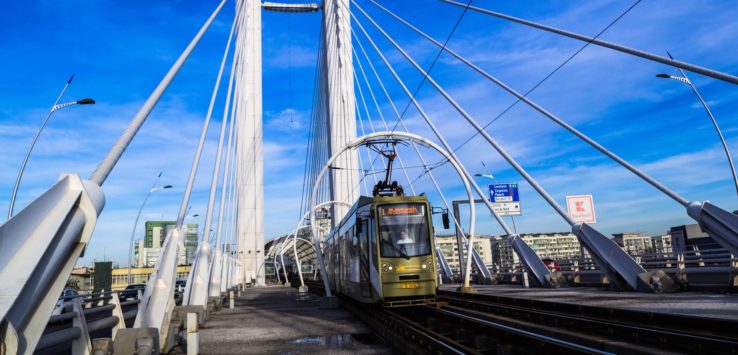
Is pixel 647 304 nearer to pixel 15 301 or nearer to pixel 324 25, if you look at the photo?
pixel 15 301

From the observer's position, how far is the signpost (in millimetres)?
28984

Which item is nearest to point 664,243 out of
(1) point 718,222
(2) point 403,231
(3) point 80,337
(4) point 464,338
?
(1) point 718,222

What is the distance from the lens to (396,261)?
13.4 meters

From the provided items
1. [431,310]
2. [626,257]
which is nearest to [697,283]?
[626,257]

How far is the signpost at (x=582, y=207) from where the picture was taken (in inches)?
1141

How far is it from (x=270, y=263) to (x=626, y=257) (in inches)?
2477

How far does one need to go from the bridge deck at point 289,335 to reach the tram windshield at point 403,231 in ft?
7.14

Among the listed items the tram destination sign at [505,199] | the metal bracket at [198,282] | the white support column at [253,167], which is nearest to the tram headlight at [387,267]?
the metal bracket at [198,282]

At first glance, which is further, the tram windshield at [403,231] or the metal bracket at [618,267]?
the metal bracket at [618,267]

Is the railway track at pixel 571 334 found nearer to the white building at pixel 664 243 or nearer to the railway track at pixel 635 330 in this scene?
the railway track at pixel 635 330

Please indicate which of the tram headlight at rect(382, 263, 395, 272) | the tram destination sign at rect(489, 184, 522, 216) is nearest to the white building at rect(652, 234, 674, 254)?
the tram destination sign at rect(489, 184, 522, 216)

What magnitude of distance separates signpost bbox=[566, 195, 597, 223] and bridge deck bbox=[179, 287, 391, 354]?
17570 mm

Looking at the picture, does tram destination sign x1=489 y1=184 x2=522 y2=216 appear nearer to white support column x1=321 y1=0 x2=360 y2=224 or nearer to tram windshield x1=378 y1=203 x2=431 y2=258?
white support column x1=321 y1=0 x2=360 y2=224

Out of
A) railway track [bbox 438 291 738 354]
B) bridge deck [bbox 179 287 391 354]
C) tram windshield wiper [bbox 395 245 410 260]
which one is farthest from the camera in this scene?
tram windshield wiper [bbox 395 245 410 260]
